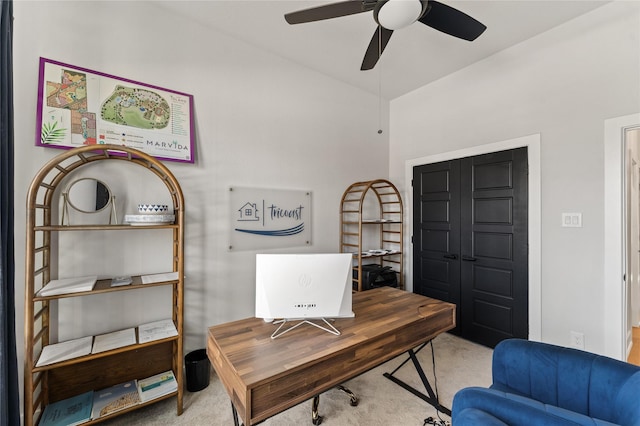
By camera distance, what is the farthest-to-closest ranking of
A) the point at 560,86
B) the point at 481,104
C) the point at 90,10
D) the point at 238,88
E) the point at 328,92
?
the point at 328,92 < the point at 481,104 < the point at 238,88 < the point at 560,86 < the point at 90,10

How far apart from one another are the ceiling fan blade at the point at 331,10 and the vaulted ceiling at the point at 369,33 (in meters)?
0.69

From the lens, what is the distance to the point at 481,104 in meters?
2.90

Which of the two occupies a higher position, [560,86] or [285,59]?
[285,59]

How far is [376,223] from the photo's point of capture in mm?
3436

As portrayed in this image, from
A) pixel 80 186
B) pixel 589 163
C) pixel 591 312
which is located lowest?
pixel 591 312

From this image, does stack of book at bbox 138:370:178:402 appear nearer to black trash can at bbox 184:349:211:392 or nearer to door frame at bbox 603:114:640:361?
black trash can at bbox 184:349:211:392

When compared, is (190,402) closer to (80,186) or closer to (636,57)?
(80,186)

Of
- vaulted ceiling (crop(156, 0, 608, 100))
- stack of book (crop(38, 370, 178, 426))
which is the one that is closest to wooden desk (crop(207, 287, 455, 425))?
stack of book (crop(38, 370, 178, 426))

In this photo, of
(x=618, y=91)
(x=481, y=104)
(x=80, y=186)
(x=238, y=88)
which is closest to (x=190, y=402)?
(x=80, y=186)

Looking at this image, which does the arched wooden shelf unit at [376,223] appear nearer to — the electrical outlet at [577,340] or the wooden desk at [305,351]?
the wooden desk at [305,351]

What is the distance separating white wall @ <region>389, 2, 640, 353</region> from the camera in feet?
6.90

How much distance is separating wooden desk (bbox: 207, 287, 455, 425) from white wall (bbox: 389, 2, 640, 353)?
1328 mm

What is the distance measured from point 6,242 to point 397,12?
2.29 meters

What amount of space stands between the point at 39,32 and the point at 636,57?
421 centimetres
